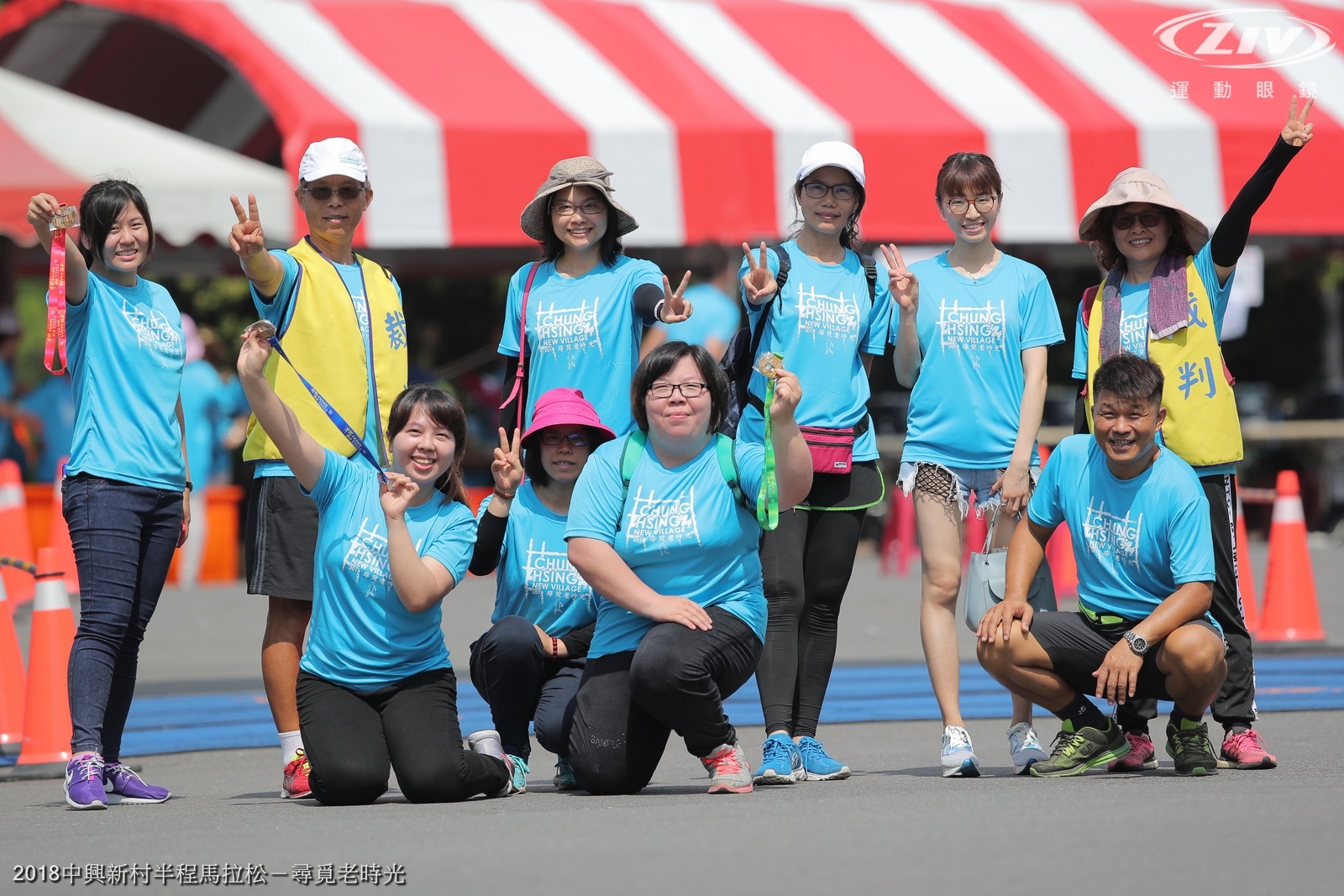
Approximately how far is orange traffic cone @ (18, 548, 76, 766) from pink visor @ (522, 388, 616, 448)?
6.83 feet

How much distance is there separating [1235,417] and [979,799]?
1.80m

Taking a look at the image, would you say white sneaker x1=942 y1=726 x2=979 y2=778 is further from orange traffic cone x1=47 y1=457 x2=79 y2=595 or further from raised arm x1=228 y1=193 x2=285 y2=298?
orange traffic cone x1=47 y1=457 x2=79 y2=595

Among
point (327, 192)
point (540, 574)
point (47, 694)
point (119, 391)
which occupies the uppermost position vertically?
point (327, 192)

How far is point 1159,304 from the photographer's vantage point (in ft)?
18.9

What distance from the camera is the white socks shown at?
553 centimetres

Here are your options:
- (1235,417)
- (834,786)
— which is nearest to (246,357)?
(834,786)

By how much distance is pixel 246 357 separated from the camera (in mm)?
5074

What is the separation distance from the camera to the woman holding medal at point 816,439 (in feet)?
18.4

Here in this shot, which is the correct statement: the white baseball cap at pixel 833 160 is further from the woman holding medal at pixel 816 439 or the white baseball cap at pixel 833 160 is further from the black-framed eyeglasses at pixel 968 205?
the black-framed eyeglasses at pixel 968 205

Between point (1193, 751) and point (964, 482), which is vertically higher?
point (964, 482)

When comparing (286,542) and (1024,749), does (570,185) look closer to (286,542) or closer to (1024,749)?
(286,542)

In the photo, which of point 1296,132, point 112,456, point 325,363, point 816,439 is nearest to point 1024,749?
point 816,439

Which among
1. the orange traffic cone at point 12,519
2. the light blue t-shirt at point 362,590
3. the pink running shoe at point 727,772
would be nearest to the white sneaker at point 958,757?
the pink running shoe at point 727,772

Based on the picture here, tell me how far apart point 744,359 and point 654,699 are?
49.0 inches
